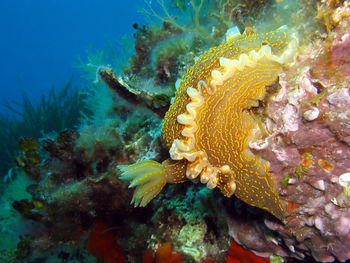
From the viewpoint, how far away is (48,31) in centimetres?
11788

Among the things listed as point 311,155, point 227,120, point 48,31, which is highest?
point 48,31

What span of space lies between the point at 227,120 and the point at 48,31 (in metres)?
143

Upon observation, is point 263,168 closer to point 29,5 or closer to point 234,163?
point 234,163

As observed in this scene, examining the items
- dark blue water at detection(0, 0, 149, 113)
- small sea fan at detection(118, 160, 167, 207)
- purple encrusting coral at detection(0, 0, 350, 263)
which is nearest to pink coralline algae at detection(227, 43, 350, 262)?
purple encrusting coral at detection(0, 0, 350, 263)

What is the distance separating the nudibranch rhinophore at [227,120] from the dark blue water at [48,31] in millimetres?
106839

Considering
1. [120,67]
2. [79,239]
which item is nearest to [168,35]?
[120,67]

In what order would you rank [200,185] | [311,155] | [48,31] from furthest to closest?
1. [48,31]
2. [200,185]
3. [311,155]

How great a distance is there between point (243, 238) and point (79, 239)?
3501 millimetres

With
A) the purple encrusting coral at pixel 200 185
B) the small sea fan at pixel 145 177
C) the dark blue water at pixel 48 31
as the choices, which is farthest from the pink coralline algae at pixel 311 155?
the dark blue water at pixel 48 31

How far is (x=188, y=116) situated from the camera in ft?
6.82

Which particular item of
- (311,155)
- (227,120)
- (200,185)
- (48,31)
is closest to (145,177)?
(227,120)

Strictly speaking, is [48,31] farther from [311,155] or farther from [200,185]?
[311,155]

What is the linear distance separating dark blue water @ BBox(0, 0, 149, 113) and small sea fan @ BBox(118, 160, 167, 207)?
107 metres

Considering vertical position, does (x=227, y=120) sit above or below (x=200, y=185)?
above
